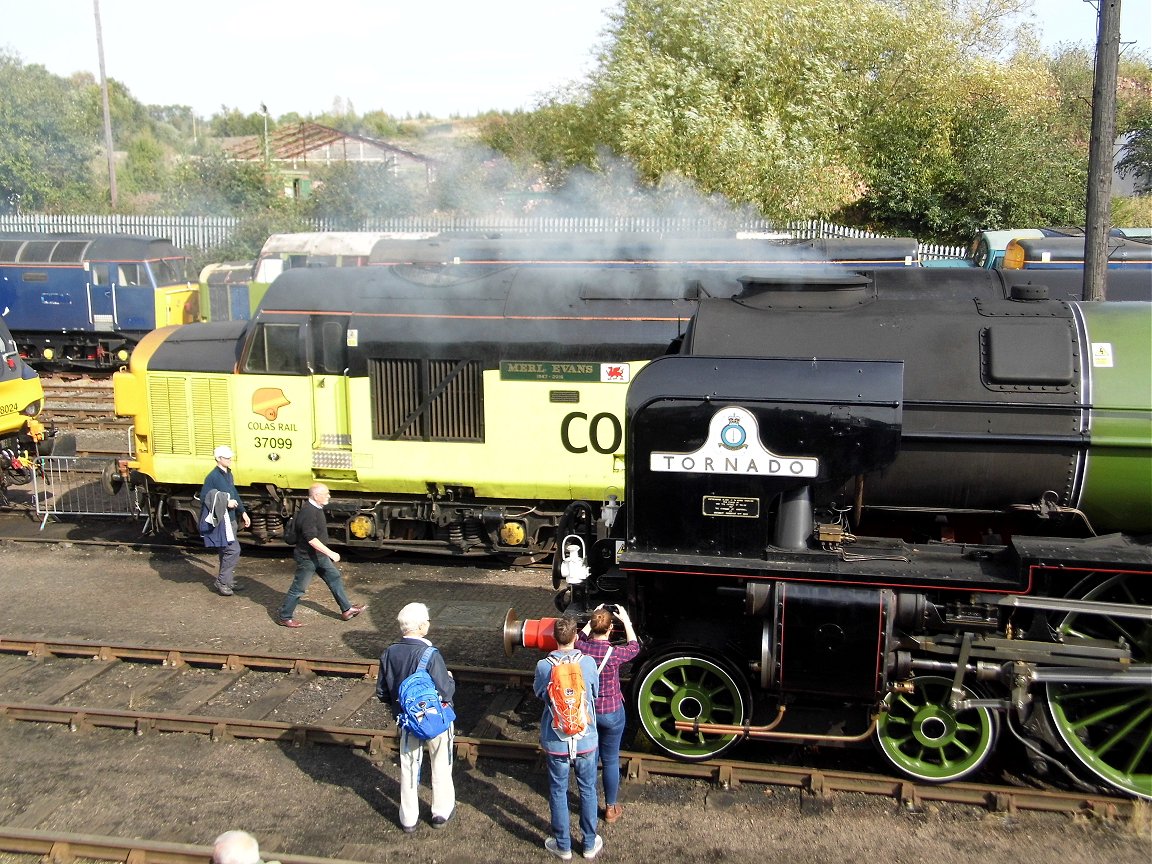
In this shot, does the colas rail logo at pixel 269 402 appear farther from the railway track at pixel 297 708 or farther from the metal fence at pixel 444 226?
the metal fence at pixel 444 226

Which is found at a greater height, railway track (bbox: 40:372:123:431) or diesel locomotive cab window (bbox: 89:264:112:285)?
diesel locomotive cab window (bbox: 89:264:112:285)

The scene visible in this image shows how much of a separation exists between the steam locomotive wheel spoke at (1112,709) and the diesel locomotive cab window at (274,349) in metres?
7.44

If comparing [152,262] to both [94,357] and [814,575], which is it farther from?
[814,575]

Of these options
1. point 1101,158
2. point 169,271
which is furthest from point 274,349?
point 169,271

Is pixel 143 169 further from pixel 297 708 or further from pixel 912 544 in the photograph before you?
pixel 912 544

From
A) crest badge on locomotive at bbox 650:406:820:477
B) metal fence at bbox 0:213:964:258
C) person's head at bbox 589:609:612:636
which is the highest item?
metal fence at bbox 0:213:964:258

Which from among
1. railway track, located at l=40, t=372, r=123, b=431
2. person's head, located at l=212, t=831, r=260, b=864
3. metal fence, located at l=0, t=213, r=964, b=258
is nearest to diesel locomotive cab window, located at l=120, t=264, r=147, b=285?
railway track, located at l=40, t=372, r=123, b=431

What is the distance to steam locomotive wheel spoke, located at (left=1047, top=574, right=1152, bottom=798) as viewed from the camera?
5.56 m

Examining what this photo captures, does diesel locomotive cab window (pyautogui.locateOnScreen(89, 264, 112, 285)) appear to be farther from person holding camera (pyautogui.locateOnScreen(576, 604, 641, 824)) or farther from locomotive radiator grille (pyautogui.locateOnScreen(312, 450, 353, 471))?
person holding camera (pyautogui.locateOnScreen(576, 604, 641, 824))

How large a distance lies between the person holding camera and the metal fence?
1549cm

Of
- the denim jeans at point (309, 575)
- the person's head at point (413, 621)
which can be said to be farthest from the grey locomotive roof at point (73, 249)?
the person's head at point (413, 621)

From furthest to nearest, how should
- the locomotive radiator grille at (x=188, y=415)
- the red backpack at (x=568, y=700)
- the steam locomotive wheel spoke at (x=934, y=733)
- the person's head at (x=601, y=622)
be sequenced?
the locomotive radiator grille at (x=188, y=415) < the steam locomotive wheel spoke at (x=934, y=733) < the person's head at (x=601, y=622) < the red backpack at (x=568, y=700)

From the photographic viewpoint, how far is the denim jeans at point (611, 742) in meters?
5.45

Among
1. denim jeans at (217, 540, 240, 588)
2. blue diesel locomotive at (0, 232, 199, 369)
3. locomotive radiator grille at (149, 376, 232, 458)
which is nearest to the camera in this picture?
denim jeans at (217, 540, 240, 588)
